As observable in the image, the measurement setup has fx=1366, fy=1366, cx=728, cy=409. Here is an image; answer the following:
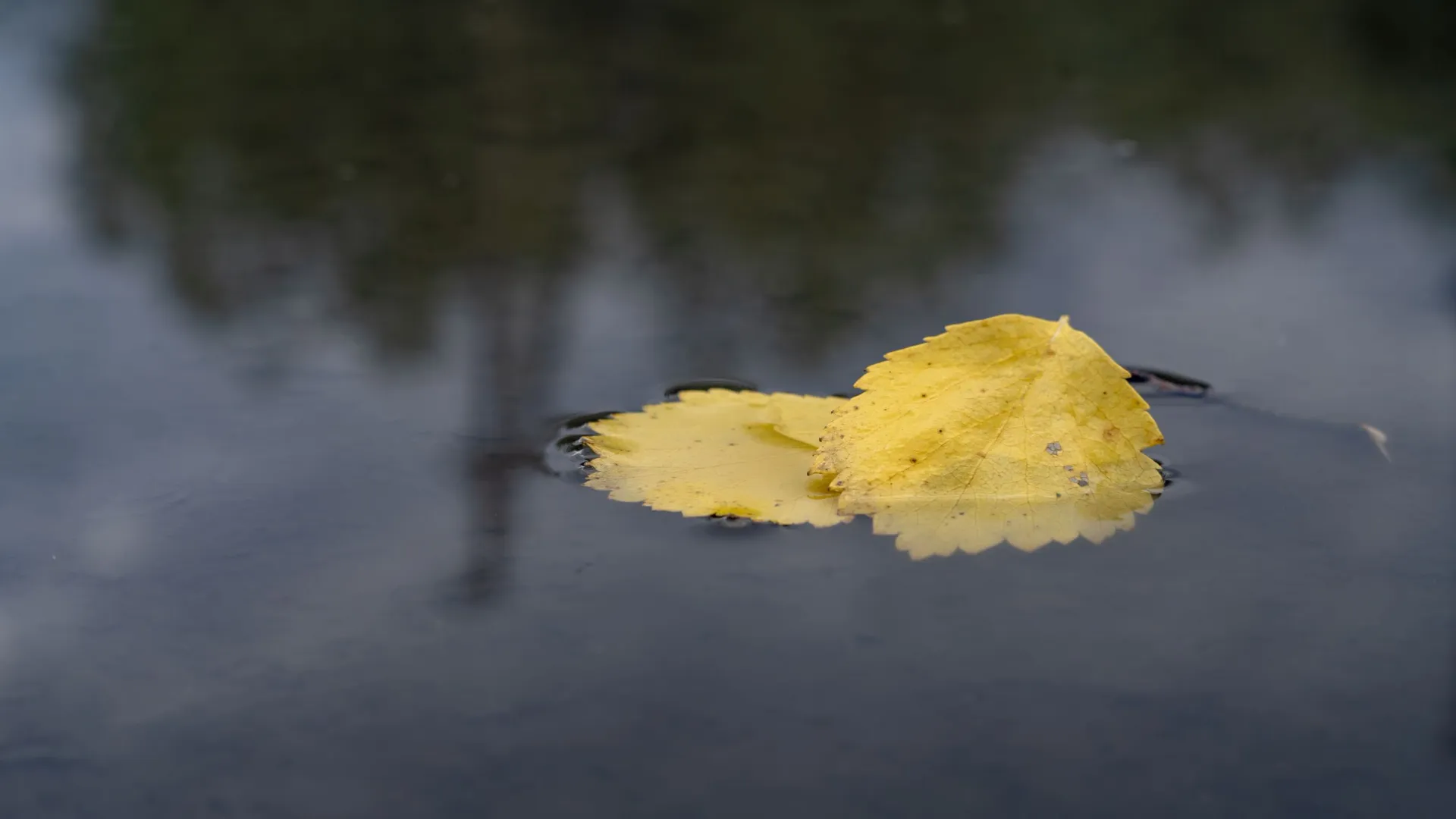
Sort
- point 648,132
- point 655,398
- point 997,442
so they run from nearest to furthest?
1. point 997,442
2. point 655,398
3. point 648,132

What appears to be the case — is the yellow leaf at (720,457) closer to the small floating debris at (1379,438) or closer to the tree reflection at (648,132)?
the tree reflection at (648,132)

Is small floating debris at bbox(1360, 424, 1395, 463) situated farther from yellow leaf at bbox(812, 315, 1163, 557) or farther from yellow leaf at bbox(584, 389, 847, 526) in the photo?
yellow leaf at bbox(584, 389, 847, 526)

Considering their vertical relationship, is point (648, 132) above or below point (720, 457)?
above

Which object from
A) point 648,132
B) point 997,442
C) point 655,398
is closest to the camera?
point 997,442

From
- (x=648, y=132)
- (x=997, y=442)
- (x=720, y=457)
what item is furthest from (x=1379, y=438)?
(x=648, y=132)

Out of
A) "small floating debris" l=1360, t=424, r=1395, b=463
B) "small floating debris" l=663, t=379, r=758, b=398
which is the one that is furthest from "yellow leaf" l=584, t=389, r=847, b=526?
"small floating debris" l=1360, t=424, r=1395, b=463

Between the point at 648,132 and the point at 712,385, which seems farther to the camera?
the point at 648,132

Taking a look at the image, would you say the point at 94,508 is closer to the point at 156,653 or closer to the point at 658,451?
the point at 156,653

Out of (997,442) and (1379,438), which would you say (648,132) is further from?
(1379,438)
